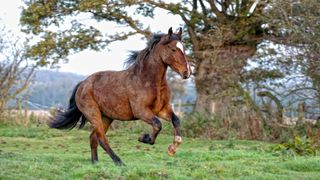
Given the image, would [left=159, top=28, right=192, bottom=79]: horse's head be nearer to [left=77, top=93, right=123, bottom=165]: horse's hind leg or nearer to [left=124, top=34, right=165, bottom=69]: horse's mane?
[left=124, top=34, right=165, bottom=69]: horse's mane

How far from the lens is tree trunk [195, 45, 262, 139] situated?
20969 mm

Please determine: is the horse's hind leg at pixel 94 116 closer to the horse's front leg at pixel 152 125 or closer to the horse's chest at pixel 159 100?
the horse's front leg at pixel 152 125

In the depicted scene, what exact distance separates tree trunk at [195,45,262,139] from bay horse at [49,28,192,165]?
1013 cm

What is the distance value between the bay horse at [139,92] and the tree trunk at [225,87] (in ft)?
33.2

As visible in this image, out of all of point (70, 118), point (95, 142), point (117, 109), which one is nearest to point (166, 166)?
point (117, 109)

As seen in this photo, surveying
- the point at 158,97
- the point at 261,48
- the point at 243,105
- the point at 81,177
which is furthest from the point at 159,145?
the point at 81,177

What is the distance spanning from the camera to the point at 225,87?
72.1 ft

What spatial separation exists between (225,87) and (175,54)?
11.9m

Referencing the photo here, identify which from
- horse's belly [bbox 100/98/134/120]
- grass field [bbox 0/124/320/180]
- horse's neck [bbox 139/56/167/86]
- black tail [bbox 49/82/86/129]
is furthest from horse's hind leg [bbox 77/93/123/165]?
horse's neck [bbox 139/56/167/86]

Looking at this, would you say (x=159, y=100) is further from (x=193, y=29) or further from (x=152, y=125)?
(x=193, y=29)

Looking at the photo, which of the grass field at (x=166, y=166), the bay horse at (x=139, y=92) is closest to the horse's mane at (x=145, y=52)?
the bay horse at (x=139, y=92)

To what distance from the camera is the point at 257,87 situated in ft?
69.4

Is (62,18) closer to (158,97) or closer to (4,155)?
(4,155)

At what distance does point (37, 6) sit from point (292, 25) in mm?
11171
